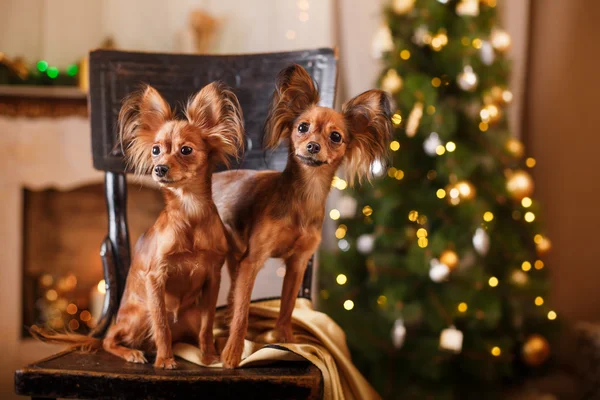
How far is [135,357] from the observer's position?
0.89 meters

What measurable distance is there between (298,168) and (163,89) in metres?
0.42

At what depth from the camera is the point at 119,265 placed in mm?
1128

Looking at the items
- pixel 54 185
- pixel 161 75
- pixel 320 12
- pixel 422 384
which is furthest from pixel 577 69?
pixel 54 185

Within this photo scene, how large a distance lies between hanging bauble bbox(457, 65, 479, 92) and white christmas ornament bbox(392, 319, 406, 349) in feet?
2.81

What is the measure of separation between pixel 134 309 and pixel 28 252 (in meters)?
1.95

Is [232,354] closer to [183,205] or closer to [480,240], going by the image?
[183,205]

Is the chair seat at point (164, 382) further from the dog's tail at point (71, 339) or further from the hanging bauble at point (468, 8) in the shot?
the hanging bauble at point (468, 8)

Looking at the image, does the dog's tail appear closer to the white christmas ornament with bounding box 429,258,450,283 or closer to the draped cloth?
the draped cloth

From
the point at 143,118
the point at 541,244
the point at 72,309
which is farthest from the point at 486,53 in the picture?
the point at 72,309

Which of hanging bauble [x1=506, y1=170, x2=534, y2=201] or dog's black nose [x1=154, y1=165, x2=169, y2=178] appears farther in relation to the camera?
hanging bauble [x1=506, y1=170, x2=534, y2=201]

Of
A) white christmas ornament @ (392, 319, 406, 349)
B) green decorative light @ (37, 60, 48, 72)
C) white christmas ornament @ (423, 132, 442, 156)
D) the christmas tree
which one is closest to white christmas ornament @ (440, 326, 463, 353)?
the christmas tree

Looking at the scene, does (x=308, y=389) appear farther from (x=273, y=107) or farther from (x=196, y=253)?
(x=273, y=107)

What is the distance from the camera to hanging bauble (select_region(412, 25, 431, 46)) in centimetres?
219

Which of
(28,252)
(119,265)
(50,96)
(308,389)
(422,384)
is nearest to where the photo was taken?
(308,389)
